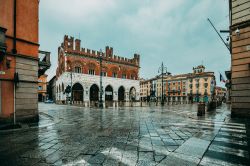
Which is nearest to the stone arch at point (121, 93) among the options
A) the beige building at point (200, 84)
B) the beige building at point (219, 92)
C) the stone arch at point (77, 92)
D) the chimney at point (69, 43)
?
the stone arch at point (77, 92)

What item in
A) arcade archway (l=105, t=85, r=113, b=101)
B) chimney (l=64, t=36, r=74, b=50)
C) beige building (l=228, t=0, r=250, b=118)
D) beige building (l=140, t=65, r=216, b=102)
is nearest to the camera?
beige building (l=228, t=0, r=250, b=118)

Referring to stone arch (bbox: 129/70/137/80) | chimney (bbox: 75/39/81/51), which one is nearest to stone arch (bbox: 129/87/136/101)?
stone arch (bbox: 129/70/137/80)

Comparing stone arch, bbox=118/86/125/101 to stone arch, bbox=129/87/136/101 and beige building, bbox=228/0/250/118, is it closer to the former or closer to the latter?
stone arch, bbox=129/87/136/101

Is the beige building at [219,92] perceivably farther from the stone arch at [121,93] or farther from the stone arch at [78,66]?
the stone arch at [78,66]

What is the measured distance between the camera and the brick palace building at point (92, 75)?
34.8m

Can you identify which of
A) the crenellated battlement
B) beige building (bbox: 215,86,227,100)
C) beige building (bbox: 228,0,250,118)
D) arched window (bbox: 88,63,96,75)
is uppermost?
the crenellated battlement

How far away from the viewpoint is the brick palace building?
114ft

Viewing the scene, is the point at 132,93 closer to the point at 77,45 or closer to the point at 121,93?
the point at 121,93

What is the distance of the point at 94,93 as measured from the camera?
3869 centimetres

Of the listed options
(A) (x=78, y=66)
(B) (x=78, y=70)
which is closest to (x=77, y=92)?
(B) (x=78, y=70)

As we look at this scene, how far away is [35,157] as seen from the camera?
368 centimetres

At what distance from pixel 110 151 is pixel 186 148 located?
6.68 feet

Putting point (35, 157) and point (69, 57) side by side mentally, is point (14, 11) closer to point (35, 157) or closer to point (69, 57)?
point (35, 157)

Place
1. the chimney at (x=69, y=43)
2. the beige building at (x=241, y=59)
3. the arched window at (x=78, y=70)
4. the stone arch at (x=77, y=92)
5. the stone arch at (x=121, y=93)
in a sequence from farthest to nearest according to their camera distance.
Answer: the stone arch at (x=121, y=93)
the stone arch at (x=77, y=92)
the arched window at (x=78, y=70)
the chimney at (x=69, y=43)
the beige building at (x=241, y=59)
